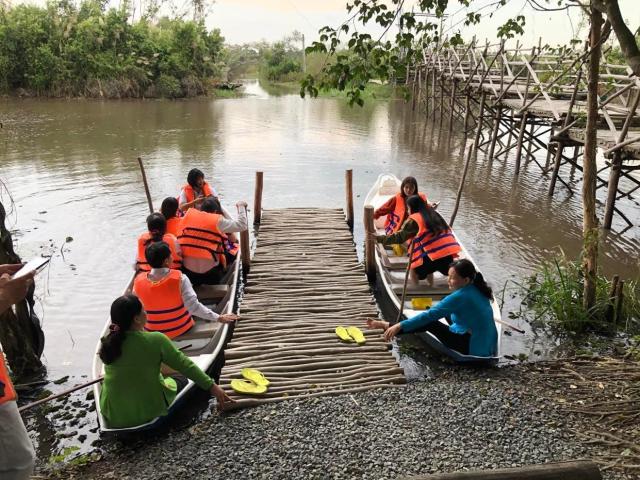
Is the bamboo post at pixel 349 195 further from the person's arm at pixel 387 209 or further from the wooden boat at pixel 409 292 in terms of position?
the person's arm at pixel 387 209

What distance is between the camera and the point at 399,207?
8.31m

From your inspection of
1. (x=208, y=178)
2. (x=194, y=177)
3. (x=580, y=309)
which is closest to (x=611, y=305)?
(x=580, y=309)

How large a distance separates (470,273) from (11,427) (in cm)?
394

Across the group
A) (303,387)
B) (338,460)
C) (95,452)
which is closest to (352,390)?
(303,387)

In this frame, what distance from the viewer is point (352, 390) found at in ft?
16.2

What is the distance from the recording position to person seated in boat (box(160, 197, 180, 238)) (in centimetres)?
704

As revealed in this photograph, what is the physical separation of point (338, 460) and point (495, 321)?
2872mm

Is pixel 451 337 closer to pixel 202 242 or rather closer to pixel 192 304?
Result: pixel 192 304

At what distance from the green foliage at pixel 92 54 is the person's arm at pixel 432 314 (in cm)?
3146

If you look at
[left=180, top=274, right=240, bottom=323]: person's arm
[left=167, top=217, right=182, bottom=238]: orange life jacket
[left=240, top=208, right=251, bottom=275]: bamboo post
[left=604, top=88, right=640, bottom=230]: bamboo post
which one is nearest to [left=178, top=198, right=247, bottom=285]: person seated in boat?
[left=167, top=217, right=182, bottom=238]: orange life jacket

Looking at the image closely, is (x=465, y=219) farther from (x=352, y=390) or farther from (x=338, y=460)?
(x=338, y=460)

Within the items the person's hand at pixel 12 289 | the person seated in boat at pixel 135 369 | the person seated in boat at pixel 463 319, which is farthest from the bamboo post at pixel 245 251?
the person's hand at pixel 12 289

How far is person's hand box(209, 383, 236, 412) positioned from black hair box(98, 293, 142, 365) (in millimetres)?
846

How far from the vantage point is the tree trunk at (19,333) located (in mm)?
5352
